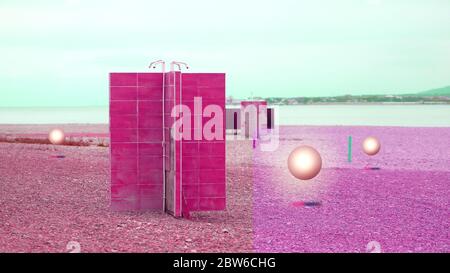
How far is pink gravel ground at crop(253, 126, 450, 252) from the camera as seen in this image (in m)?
11.6

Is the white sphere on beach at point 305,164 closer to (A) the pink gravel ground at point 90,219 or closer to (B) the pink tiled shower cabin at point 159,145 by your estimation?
(A) the pink gravel ground at point 90,219

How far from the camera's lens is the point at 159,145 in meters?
13.4

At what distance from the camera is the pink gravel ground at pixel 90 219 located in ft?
35.1

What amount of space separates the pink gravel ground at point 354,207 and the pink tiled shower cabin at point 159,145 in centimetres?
134

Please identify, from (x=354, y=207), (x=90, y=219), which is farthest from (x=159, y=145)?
(x=354, y=207)

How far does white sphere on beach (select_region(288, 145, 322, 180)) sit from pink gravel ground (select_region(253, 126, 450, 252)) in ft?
1.08

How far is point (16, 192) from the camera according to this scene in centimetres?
1544

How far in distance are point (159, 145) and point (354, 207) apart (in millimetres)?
4709

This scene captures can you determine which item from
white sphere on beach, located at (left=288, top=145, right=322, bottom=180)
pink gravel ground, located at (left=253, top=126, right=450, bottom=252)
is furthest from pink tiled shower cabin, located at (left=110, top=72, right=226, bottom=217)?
white sphere on beach, located at (left=288, top=145, right=322, bottom=180)

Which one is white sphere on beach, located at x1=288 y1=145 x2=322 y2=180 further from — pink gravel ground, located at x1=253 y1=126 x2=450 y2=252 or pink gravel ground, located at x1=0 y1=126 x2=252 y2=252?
pink gravel ground, located at x1=0 y1=126 x2=252 y2=252

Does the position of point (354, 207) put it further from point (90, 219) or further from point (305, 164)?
point (90, 219)

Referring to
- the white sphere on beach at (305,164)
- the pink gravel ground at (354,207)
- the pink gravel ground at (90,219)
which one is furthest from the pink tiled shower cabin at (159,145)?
the white sphere on beach at (305,164)

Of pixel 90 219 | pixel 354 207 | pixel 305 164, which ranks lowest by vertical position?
pixel 354 207
